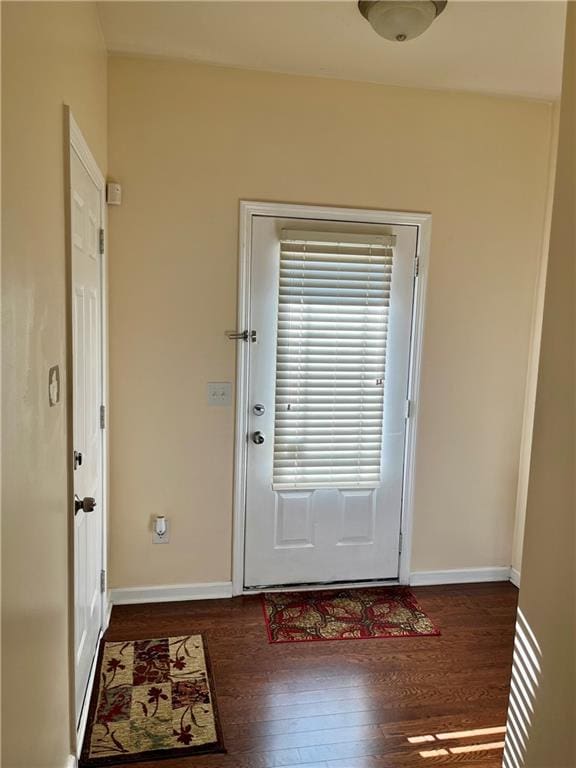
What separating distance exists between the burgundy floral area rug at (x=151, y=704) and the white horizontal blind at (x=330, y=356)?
0.99 m

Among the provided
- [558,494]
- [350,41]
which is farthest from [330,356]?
[558,494]

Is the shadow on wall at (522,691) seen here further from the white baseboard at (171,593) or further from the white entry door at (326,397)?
the white baseboard at (171,593)

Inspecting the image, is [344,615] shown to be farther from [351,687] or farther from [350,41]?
[350,41]

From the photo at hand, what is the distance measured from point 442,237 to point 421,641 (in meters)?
2.14

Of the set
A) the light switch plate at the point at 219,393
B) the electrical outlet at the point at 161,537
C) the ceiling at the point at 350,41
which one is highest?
the ceiling at the point at 350,41

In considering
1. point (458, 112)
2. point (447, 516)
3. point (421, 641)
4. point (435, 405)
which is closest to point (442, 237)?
point (458, 112)

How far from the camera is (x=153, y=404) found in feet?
9.40

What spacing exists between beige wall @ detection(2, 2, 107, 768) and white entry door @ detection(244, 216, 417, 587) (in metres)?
1.36

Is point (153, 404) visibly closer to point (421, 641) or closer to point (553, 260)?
point (421, 641)

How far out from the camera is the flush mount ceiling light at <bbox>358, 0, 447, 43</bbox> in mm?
2035

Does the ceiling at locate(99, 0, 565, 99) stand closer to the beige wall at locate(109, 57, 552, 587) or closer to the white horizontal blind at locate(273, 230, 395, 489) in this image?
the beige wall at locate(109, 57, 552, 587)

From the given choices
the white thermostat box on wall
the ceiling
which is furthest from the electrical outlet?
the ceiling

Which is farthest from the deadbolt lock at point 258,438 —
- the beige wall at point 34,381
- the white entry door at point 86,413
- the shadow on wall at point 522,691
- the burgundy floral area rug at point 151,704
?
the shadow on wall at point 522,691

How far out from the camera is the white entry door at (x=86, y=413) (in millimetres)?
1926
